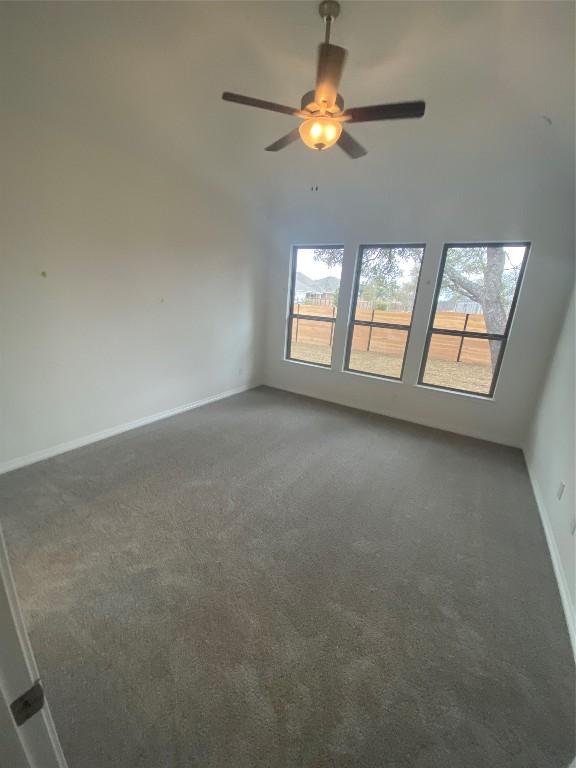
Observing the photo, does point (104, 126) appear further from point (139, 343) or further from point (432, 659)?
point (432, 659)

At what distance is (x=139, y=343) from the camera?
11.1 ft

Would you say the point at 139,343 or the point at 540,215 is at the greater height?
the point at 540,215

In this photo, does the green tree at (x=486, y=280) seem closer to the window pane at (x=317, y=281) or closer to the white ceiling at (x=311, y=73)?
the white ceiling at (x=311, y=73)

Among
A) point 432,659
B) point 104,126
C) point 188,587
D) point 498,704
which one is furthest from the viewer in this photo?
point 104,126

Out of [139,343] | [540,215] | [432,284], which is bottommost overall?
[139,343]

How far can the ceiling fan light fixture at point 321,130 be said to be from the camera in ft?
6.52

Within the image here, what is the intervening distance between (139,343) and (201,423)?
1091mm

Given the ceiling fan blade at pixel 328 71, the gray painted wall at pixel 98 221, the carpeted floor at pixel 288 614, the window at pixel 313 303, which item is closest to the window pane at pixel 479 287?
the window at pixel 313 303

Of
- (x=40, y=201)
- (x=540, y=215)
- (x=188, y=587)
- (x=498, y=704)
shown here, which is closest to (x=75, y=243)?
(x=40, y=201)

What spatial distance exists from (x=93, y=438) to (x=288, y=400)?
2.45 m

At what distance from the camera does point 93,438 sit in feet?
10.3

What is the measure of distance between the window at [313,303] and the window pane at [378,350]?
14.3 inches

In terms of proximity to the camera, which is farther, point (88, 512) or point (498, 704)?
point (88, 512)

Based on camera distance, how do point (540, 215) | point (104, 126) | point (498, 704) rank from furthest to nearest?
point (540, 215) < point (104, 126) < point (498, 704)
